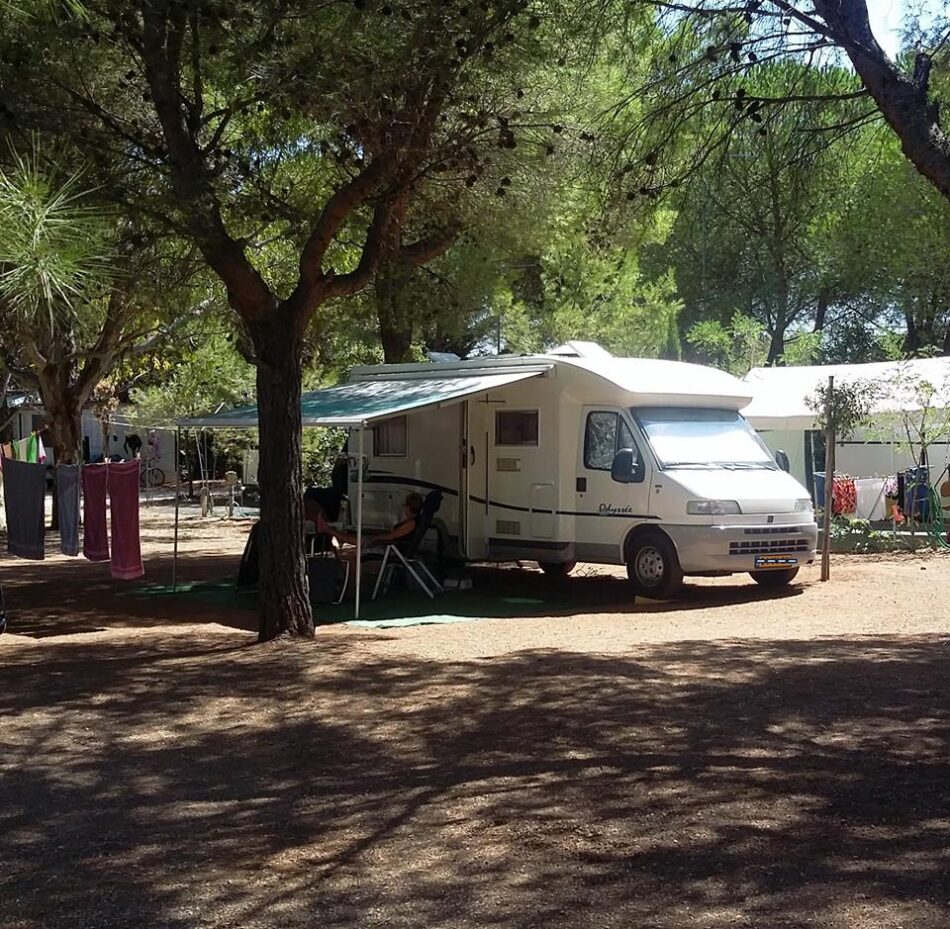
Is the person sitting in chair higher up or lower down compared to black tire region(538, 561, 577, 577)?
higher up

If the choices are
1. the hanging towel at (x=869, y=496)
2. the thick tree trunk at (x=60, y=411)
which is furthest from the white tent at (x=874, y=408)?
the thick tree trunk at (x=60, y=411)

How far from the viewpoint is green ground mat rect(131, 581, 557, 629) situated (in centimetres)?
1131

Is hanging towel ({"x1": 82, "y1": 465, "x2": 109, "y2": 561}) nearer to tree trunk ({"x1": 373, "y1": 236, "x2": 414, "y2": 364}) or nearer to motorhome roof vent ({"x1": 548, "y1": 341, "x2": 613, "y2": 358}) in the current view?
tree trunk ({"x1": 373, "y1": 236, "x2": 414, "y2": 364})

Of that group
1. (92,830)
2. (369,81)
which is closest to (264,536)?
(369,81)

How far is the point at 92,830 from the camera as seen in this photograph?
507 cm

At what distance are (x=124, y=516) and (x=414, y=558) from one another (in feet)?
9.63

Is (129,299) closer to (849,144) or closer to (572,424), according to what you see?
(572,424)

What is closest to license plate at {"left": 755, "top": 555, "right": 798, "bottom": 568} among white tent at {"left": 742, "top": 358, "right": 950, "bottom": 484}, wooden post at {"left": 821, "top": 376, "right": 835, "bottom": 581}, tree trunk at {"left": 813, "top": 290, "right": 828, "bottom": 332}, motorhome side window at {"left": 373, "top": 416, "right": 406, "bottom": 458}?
wooden post at {"left": 821, "top": 376, "right": 835, "bottom": 581}

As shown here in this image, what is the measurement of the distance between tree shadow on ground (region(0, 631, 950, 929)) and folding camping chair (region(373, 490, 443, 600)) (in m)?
4.02

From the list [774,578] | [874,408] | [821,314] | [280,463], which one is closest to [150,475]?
[821,314]

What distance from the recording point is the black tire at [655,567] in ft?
40.0

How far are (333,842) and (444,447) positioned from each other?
9.37 meters

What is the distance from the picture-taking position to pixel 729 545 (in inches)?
475

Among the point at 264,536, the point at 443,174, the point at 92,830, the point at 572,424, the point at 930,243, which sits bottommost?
the point at 92,830
